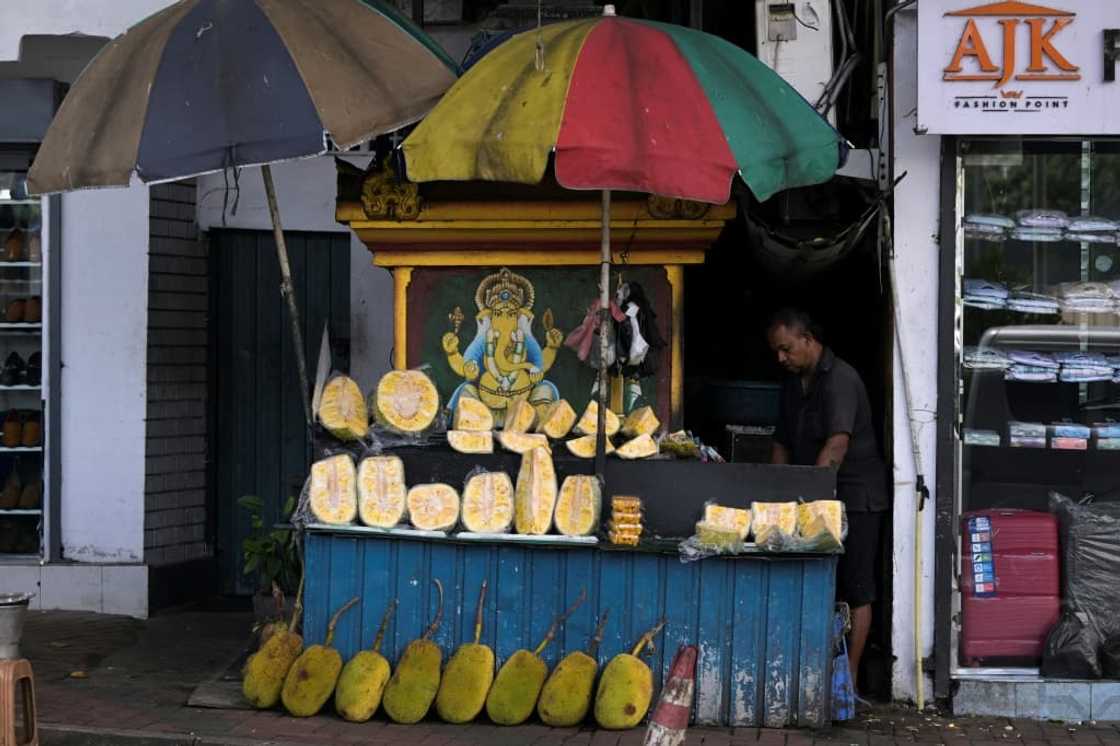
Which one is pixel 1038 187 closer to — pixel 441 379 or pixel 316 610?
pixel 441 379

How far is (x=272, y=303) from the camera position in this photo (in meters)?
9.66

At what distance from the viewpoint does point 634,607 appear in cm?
678

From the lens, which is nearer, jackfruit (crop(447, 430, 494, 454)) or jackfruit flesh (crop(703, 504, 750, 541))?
jackfruit flesh (crop(703, 504, 750, 541))

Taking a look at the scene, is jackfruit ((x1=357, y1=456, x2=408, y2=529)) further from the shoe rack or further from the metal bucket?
the shoe rack

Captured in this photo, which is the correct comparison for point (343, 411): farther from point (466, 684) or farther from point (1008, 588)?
point (1008, 588)

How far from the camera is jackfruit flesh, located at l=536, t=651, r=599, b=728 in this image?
6586 millimetres

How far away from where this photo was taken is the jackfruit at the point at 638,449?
690 cm

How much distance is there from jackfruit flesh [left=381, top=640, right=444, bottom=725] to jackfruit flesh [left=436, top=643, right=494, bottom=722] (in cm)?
6

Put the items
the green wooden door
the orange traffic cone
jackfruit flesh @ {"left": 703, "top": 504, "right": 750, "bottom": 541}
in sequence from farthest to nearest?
the green wooden door
jackfruit flesh @ {"left": 703, "top": 504, "right": 750, "bottom": 541}
the orange traffic cone

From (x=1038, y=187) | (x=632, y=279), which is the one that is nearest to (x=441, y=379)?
(x=632, y=279)

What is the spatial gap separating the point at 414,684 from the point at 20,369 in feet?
13.5

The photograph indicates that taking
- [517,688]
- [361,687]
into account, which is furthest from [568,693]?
[361,687]

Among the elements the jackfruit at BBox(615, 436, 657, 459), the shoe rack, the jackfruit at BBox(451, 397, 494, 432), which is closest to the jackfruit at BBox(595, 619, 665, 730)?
the jackfruit at BBox(615, 436, 657, 459)

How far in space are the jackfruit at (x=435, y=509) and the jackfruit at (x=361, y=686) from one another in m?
0.66
